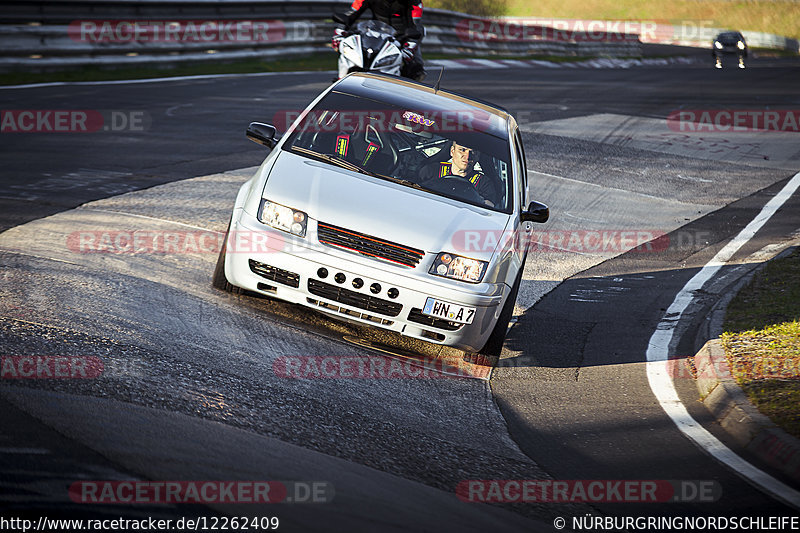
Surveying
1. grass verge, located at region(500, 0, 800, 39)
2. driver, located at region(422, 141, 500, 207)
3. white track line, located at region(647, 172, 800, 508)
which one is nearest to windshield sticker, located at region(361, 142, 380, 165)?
driver, located at region(422, 141, 500, 207)

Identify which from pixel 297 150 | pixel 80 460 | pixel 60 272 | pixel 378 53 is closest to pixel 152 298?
pixel 60 272

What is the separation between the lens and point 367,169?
6.92 meters

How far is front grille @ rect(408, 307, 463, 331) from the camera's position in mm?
6136

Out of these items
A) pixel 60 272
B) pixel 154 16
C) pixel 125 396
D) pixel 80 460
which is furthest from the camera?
pixel 154 16

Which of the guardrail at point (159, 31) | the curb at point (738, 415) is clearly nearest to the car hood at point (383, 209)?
the curb at point (738, 415)

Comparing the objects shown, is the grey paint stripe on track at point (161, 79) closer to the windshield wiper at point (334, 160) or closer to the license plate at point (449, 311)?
the windshield wiper at point (334, 160)

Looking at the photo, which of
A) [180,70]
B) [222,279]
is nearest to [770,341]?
[222,279]

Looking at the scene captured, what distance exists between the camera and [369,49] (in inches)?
446

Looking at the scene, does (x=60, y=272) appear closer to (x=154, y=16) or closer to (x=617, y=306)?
(x=617, y=306)

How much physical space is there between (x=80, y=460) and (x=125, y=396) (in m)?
0.80

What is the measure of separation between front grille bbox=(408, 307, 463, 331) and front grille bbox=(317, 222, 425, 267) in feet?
Answer: 1.09

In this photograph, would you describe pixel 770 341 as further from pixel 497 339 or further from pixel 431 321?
pixel 431 321

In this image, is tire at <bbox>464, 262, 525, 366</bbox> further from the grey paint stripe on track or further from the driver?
the grey paint stripe on track

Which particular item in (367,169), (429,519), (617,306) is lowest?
(617,306)
